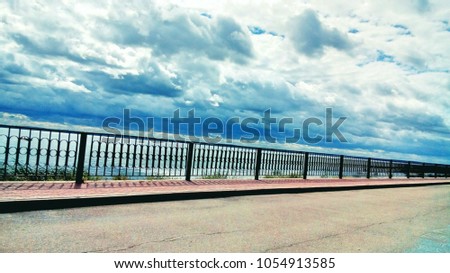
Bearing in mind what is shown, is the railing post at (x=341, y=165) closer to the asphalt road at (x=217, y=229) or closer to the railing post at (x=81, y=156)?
the asphalt road at (x=217, y=229)

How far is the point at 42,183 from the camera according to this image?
30.1 feet

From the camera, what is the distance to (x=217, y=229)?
19.5ft

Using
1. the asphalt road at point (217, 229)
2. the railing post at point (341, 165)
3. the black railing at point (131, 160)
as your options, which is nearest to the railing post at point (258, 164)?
the black railing at point (131, 160)

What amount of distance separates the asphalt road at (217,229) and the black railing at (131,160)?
3177mm

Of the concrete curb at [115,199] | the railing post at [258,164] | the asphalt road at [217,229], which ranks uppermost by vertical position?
the railing post at [258,164]

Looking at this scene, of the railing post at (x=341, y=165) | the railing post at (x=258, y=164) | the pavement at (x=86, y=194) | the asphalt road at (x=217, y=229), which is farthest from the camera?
the railing post at (x=341, y=165)

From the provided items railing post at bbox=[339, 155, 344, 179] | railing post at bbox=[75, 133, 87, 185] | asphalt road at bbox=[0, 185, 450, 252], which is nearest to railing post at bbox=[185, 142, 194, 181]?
railing post at bbox=[75, 133, 87, 185]

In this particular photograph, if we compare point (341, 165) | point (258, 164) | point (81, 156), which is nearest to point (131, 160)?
point (81, 156)

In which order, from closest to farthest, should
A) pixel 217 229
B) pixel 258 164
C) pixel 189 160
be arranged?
1. pixel 217 229
2. pixel 189 160
3. pixel 258 164

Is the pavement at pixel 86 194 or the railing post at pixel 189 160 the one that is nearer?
the pavement at pixel 86 194

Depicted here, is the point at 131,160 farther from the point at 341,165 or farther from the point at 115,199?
the point at 341,165

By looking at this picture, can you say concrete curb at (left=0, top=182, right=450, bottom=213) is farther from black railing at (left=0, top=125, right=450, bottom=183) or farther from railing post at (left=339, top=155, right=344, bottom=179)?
railing post at (left=339, top=155, right=344, bottom=179)

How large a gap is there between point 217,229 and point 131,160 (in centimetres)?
605

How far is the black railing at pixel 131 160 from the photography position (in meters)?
9.36
